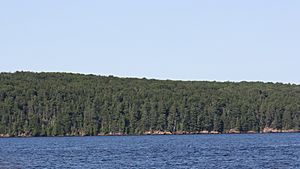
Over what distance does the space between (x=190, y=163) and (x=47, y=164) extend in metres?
14.7

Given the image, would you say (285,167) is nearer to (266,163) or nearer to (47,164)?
(266,163)

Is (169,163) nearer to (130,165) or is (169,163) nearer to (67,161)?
(130,165)

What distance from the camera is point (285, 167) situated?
79.1m

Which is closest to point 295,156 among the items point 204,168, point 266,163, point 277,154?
point 277,154

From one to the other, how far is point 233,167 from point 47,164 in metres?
20.1

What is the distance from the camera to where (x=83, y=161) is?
306 ft

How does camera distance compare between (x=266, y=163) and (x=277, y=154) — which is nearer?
(x=266, y=163)

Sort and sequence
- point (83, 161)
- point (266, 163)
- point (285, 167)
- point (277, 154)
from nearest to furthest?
1. point (285, 167)
2. point (266, 163)
3. point (83, 161)
4. point (277, 154)

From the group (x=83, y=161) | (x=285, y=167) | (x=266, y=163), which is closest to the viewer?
(x=285, y=167)

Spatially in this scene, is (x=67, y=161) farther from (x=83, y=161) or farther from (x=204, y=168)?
(x=204, y=168)

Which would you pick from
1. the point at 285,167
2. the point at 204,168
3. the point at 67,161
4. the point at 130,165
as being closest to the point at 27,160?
the point at 67,161

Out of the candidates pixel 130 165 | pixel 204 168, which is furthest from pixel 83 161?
pixel 204 168

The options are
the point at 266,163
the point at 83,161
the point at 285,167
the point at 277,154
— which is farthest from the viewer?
the point at 277,154

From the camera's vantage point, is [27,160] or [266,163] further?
[27,160]
